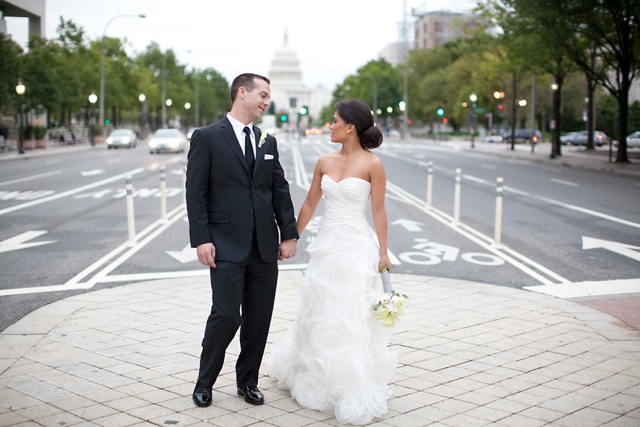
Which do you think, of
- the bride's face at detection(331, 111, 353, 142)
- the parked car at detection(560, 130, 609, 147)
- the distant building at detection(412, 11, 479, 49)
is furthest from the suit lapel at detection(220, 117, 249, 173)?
the distant building at detection(412, 11, 479, 49)

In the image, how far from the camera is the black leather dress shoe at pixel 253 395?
15.6 feet

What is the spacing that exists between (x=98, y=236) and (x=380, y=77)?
393ft

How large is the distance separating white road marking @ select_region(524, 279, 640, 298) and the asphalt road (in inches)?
1.0

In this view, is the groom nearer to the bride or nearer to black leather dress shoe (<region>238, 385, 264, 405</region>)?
black leather dress shoe (<region>238, 385, 264, 405</region>)

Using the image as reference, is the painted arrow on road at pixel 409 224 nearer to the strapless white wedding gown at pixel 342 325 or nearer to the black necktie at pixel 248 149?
the strapless white wedding gown at pixel 342 325

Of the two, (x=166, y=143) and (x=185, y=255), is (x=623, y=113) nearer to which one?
(x=166, y=143)

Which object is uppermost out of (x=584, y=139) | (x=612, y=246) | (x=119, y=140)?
(x=584, y=139)

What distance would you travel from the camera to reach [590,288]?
8.80 m

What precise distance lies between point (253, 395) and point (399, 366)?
1363 millimetres

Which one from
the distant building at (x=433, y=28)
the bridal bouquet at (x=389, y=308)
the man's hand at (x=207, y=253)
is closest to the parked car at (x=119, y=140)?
the man's hand at (x=207, y=253)

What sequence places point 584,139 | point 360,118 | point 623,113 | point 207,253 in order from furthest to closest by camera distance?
point 584,139 < point 623,113 < point 360,118 < point 207,253

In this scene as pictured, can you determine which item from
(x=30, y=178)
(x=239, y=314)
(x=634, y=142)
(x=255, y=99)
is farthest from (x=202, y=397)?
(x=634, y=142)

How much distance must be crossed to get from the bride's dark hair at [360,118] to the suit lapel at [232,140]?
731 mm

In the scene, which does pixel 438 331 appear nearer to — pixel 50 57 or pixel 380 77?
pixel 50 57
